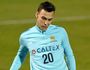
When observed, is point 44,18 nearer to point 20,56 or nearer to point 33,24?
point 20,56

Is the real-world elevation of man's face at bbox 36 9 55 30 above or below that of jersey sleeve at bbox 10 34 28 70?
above

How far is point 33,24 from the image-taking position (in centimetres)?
1766

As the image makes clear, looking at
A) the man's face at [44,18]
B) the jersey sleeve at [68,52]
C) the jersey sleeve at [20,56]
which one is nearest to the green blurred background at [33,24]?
the jersey sleeve at [68,52]

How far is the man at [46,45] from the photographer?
6.55m

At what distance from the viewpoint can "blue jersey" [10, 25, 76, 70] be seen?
662 centimetres

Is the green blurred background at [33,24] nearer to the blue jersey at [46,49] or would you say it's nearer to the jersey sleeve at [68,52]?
the jersey sleeve at [68,52]

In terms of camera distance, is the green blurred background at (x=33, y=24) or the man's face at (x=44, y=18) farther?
the green blurred background at (x=33, y=24)

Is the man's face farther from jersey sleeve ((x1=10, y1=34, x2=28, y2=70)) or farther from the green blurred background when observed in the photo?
the green blurred background

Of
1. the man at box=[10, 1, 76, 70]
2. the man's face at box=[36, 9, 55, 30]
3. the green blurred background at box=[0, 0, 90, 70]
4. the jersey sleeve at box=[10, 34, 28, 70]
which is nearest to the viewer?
the man's face at box=[36, 9, 55, 30]

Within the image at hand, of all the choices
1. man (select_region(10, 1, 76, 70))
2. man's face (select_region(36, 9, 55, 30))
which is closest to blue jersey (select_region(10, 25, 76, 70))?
man (select_region(10, 1, 76, 70))

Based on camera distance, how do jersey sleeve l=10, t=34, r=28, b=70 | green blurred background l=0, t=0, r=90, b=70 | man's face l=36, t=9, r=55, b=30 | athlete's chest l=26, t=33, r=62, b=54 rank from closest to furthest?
1. man's face l=36, t=9, r=55, b=30
2. athlete's chest l=26, t=33, r=62, b=54
3. jersey sleeve l=10, t=34, r=28, b=70
4. green blurred background l=0, t=0, r=90, b=70

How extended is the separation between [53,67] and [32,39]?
541 mm

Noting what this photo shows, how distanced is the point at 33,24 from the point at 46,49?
11.0 meters

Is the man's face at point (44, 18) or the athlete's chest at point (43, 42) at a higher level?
the man's face at point (44, 18)
